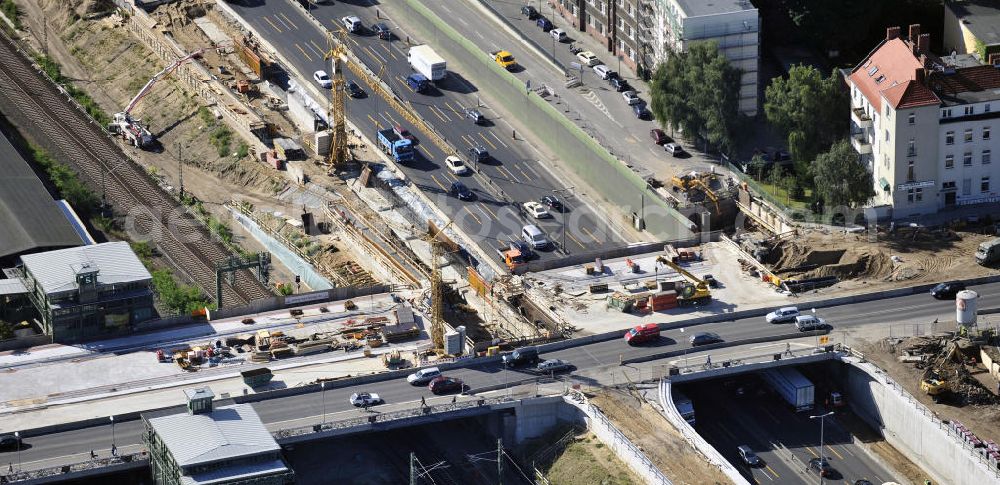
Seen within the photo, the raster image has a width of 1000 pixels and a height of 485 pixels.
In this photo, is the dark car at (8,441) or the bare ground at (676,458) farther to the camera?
the dark car at (8,441)

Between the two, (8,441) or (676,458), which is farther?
(8,441)

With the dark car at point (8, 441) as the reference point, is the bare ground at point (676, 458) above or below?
below

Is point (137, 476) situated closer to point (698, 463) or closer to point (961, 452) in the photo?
point (698, 463)

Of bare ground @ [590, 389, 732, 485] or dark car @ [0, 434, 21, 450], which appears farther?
dark car @ [0, 434, 21, 450]

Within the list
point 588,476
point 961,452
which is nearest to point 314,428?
point 588,476

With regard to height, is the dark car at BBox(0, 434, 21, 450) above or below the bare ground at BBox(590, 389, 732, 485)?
above

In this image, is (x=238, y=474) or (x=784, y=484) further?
(x=784, y=484)

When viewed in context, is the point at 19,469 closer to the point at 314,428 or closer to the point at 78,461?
the point at 78,461

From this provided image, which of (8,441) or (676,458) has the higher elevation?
(8,441)
